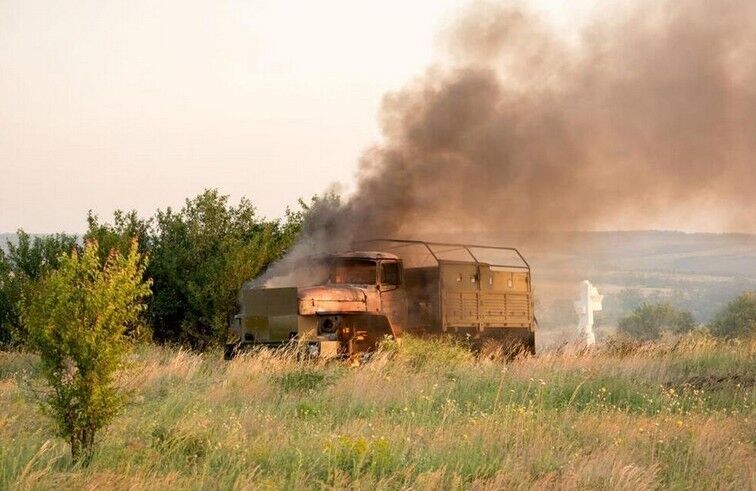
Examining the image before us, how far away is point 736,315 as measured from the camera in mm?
55094

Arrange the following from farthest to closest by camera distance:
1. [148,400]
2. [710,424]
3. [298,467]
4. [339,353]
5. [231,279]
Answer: [231,279] → [339,353] → [148,400] → [710,424] → [298,467]

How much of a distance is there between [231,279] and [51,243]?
5.95 metres

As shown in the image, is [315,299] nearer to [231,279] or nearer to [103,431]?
[231,279]

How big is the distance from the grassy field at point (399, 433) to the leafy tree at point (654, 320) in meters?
48.3

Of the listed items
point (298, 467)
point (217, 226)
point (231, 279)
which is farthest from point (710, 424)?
point (217, 226)

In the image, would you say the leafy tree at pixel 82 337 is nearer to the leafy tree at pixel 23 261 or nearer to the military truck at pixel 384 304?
the military truck at pixel 384 304

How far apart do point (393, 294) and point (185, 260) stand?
7.92 m

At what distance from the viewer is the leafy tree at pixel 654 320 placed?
63406 mm

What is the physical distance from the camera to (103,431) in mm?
9797

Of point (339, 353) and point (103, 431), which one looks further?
point (339, 353)

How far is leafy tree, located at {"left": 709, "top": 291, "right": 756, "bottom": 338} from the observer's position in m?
54.0

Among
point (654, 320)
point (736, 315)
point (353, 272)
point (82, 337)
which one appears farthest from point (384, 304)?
point (654, 320)

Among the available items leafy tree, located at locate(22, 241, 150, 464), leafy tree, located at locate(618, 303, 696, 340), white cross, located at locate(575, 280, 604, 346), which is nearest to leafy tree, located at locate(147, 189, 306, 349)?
leafy tree, located at locate(22, 241, 150, 464)

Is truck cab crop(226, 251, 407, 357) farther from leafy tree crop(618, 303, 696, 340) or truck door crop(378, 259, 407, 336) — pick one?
leafy tree crop(618, 303, 696, 340)
